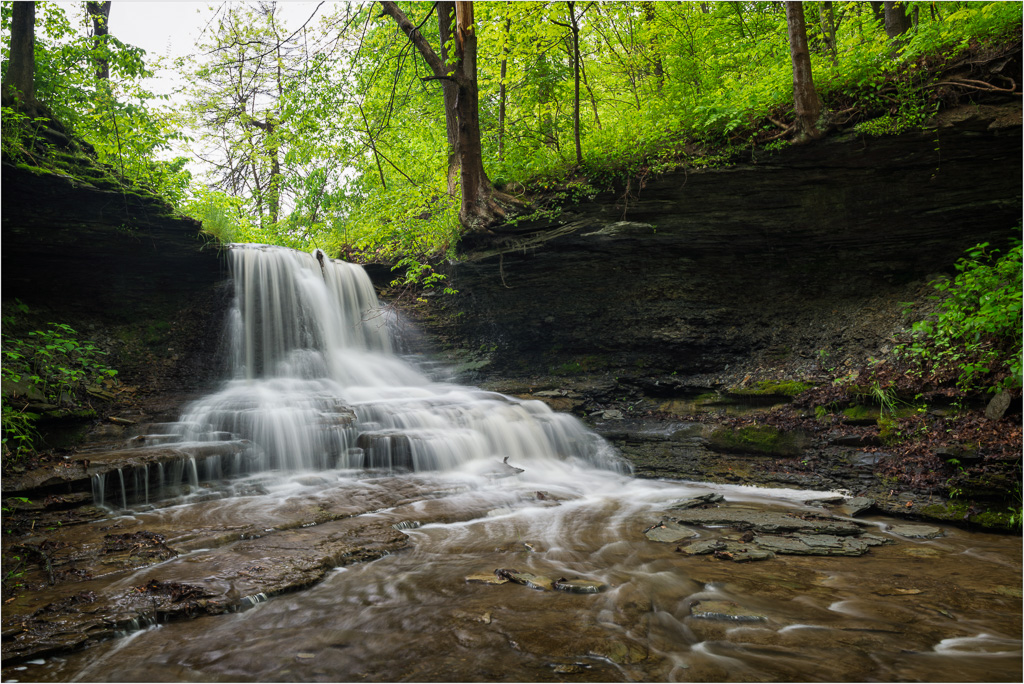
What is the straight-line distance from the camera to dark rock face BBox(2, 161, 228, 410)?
8.34m

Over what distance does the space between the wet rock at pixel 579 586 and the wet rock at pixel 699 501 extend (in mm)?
2518

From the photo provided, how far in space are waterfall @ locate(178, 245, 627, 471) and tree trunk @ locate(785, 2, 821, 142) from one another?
241 inches

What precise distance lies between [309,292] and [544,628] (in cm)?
1043

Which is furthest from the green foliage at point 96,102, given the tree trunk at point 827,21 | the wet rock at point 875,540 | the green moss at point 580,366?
the tree trunk at point 827,21

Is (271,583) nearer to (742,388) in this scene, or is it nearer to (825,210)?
(742,388)

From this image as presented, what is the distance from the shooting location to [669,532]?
5004 mm

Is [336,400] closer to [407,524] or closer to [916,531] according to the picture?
[407,524]

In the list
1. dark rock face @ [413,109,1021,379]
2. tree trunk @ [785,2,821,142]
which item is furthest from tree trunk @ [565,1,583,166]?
tree trunk @ [785,2,821,142]

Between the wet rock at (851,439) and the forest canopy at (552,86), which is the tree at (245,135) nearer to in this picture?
the forest canopy at (552,86)

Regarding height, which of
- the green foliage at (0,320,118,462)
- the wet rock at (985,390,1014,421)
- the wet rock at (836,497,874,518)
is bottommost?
the wet rock at (836,497,874,518)

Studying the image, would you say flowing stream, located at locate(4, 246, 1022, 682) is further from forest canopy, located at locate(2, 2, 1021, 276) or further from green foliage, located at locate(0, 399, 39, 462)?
forest canopy, located at locate(2, 2, 1021, 276)

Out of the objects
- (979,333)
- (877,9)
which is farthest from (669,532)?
→ (877,9)

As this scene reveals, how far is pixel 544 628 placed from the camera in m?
2.99

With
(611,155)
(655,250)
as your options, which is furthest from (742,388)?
(611,155)
